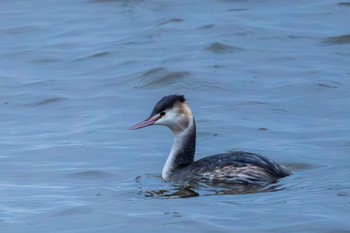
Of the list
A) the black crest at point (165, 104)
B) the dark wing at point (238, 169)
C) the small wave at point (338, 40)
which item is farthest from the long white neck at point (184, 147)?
the small wave at point (338, 40)

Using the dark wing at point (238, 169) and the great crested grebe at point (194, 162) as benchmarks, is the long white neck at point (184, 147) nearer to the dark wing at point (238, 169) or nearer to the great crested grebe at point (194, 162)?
the great crested grebe at point (194, 162)

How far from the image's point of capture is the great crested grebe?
37.1 ft

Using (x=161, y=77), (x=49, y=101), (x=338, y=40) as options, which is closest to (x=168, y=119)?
(x=49, y=101)

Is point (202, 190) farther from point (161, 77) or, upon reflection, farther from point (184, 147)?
point (161, 77)

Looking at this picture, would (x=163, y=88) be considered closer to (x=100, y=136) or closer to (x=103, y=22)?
A: (x=100, y=136)

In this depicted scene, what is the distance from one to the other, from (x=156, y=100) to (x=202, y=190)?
4.38 meters

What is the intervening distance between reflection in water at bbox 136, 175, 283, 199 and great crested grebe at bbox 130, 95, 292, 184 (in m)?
0.08

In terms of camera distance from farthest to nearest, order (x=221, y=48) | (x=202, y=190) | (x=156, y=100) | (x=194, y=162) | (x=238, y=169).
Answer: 1. (x=221, y=48)
2. (x=156, y=100)
3. (x=194, y=162)
4. (x=238, y=169)
5. (x=202, y=190)

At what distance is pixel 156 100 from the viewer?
51.0 feet

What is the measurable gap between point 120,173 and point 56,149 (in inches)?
48.8

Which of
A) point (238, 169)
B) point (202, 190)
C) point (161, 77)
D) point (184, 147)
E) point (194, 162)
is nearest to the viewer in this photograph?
point (202, 190)

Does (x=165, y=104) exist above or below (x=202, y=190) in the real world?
above

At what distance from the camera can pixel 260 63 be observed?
17266 mm

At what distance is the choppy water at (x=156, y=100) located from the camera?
1023 cm
